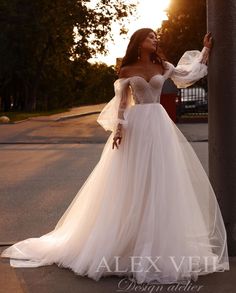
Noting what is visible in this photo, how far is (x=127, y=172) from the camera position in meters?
5.12

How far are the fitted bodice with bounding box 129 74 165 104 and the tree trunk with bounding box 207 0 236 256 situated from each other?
0.55 m

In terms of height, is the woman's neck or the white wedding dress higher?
the woman's neck

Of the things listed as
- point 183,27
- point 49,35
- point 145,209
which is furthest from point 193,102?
point 145,209

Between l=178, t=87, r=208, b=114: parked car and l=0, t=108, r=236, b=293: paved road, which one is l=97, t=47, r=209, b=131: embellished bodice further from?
l=178, t=87, r=208, b=114: parked car

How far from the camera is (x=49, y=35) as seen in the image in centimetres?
3950

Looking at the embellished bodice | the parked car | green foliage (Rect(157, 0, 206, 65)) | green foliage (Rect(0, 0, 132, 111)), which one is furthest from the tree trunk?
green foliage (Rect(0, 0, 132, 111))

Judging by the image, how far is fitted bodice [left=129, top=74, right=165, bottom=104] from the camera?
202 inches

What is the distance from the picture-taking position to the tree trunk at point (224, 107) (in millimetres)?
5234

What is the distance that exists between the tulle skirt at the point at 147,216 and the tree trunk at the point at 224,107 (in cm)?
20

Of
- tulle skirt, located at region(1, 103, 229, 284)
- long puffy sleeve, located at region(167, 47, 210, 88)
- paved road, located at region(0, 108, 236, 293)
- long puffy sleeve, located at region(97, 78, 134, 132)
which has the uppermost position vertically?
long puffy sleeve, located at region(167, 47, 210, 88)

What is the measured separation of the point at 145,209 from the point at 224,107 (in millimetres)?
1196

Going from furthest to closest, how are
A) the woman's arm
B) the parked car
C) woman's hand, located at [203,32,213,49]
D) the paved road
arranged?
the parked car, the woman's arm, woman's hand, located at [203,32,213,49], the paved road

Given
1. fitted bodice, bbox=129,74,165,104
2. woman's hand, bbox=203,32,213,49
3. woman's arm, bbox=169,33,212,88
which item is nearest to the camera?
fitted bodice, bbox=129,74,165,104

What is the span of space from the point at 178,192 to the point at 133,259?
0.68 metres
